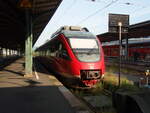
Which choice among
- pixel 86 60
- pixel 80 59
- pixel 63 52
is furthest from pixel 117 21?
pixel 63 52

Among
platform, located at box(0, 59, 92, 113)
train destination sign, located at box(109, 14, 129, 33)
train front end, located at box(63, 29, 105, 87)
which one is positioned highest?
train destination sign, located at box(109, 14, 129, 33)

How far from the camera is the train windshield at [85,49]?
9945 millimetres

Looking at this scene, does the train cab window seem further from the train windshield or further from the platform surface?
the platform surface

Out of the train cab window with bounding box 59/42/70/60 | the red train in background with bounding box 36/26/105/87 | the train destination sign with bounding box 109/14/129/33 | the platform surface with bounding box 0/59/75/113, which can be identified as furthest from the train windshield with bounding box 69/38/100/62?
the platform surface with bounding box 0/59/75/113

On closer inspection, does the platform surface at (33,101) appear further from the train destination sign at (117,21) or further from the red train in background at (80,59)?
the train destination sign at (117,21)

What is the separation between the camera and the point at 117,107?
6.15 meters

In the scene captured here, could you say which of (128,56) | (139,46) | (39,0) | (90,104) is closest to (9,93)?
(90,104)

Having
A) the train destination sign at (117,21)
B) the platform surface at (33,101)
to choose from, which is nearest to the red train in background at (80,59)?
the train destination sign at (117,21)

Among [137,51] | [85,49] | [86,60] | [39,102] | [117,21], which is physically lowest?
[39,102]

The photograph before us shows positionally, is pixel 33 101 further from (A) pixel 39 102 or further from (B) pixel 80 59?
(B) pixel 80 59

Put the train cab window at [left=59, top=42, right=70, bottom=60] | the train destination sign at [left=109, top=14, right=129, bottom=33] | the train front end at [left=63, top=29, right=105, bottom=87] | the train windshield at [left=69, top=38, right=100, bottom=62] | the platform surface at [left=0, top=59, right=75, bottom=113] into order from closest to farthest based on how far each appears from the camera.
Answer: the platform surface at [left=0, top=59, right=75, bottom=113] → the train front end at [left=63, top=29, right=105, bottom=87] → the train destination sign at [left=109, top=14, right=129, bottom=33] → the train windshield at [left=69, top=38, right=100, bottom=62] → the train cab window at [left=59, top=42, right=70, bottom=60]

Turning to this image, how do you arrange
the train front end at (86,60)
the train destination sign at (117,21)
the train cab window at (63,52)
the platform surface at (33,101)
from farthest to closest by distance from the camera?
the train cab window at (63,52), the train destination sign at (117,21), the train front end at (86,60), the platform surface at (33,101)

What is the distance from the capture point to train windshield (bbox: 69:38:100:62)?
9.95 meters

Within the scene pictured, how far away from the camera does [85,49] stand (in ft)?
34.0
